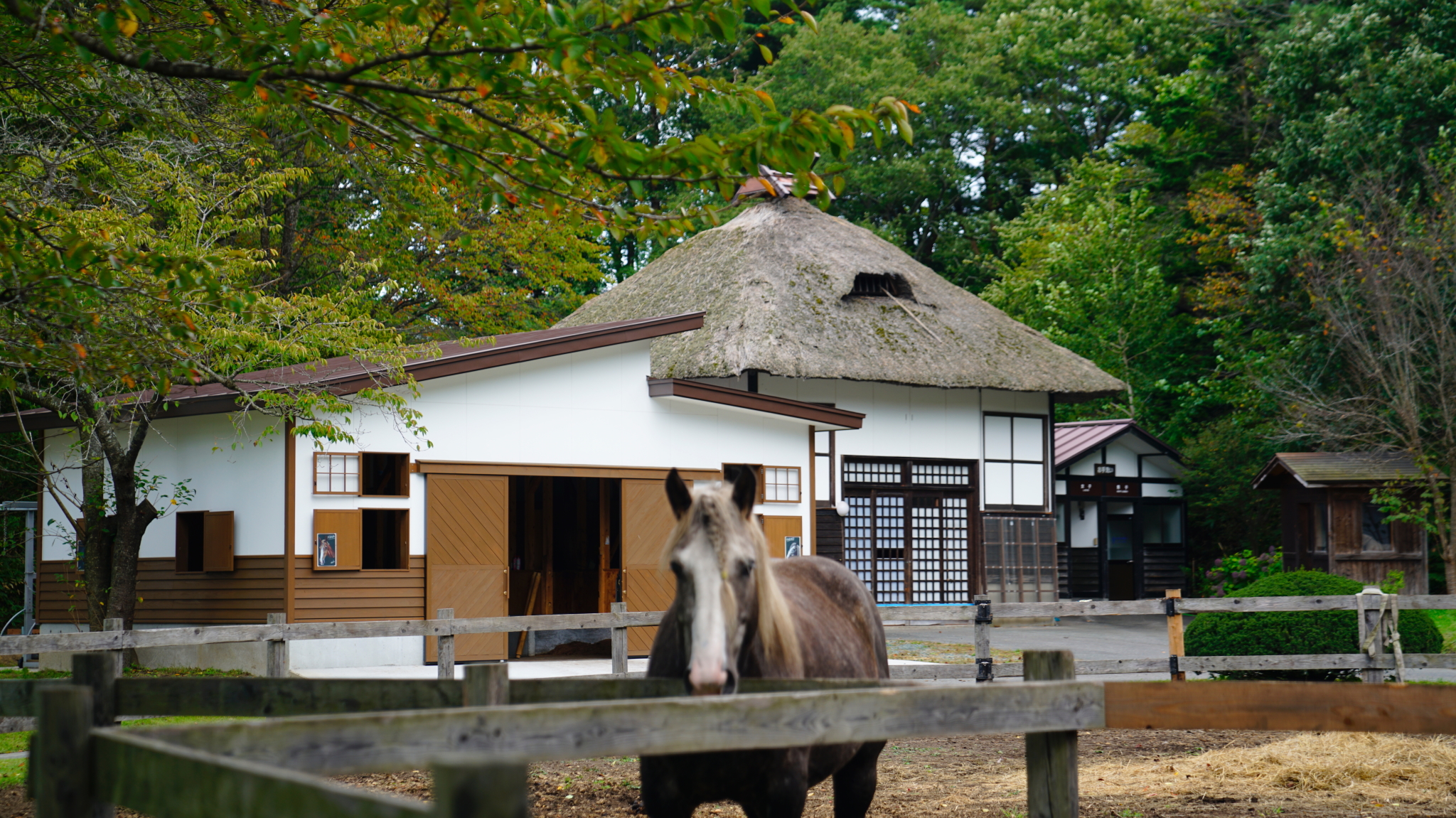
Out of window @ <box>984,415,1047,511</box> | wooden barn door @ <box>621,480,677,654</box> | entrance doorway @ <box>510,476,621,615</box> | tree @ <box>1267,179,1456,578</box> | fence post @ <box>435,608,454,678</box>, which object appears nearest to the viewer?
fence post @ <box>435,608,454,678</box>

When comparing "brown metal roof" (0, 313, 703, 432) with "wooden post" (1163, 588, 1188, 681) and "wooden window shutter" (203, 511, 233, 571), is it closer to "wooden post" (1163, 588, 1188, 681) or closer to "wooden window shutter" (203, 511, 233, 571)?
"wooden window shutter" (203, 511, 233, 571)

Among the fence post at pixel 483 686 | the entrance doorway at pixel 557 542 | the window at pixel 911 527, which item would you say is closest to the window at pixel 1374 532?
the window at pixel 911 527

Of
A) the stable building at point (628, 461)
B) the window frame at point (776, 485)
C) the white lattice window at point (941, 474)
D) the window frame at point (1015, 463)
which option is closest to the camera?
the stable building at point (628, 461)

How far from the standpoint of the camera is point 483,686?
12.4 ft

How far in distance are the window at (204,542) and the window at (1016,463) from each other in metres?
14.5

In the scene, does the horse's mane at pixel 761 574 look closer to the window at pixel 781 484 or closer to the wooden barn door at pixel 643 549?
the wooden barn door at pixel 643 549

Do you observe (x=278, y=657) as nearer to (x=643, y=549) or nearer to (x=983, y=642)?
(x=643, y=549)

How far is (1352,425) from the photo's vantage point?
23.2m

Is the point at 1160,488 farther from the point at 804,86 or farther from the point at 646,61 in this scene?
the point at 646,61

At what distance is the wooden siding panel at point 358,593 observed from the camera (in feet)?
45.8

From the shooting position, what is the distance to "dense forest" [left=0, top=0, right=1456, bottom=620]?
5699 millimetres

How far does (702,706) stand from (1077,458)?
82.7ft

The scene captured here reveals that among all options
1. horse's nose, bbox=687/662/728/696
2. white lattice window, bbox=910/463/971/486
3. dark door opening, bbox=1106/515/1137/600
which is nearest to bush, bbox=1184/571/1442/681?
horse's nose, bbox=687/662/728/696

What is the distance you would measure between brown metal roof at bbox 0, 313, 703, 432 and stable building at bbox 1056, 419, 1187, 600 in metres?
13.5
